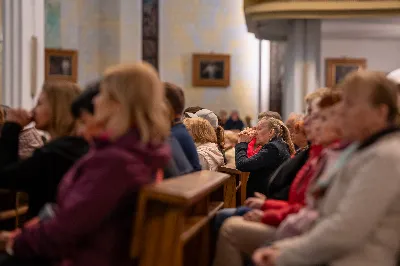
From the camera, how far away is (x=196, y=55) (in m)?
18.4

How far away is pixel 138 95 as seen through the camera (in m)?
2.76

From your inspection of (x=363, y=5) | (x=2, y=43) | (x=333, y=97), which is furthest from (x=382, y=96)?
(x=363, y=5)

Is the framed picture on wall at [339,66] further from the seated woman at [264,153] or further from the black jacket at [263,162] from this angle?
the black jacket at [263,162]

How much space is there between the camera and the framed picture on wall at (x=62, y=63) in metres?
17.2

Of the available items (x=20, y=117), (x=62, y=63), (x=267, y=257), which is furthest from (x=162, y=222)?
(x=62, y=63)

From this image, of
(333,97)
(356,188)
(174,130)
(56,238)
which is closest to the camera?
(356,188)

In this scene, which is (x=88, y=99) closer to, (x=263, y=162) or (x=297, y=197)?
(x=297, y=197)

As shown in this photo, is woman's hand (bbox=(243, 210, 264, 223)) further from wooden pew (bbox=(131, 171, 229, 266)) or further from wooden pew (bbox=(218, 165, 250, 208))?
wooden pew (bbox=(218, 165, 250, 208))

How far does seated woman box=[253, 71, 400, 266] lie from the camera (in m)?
2.48

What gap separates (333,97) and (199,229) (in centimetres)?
113

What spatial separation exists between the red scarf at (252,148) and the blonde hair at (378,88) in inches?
146

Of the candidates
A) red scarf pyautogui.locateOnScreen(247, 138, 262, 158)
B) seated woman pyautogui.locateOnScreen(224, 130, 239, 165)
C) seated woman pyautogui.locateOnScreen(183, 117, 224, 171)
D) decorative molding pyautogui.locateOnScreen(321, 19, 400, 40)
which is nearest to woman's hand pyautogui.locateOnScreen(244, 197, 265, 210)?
seated woman pyautogui.locateOnScreen(183, 117, 224, 171)

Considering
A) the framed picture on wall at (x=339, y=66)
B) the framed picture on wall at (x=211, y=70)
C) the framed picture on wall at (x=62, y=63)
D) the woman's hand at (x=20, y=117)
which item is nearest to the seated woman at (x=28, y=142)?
the woman's hand at (x=20, y=117)

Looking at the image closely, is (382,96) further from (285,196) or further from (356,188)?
(285,196)
